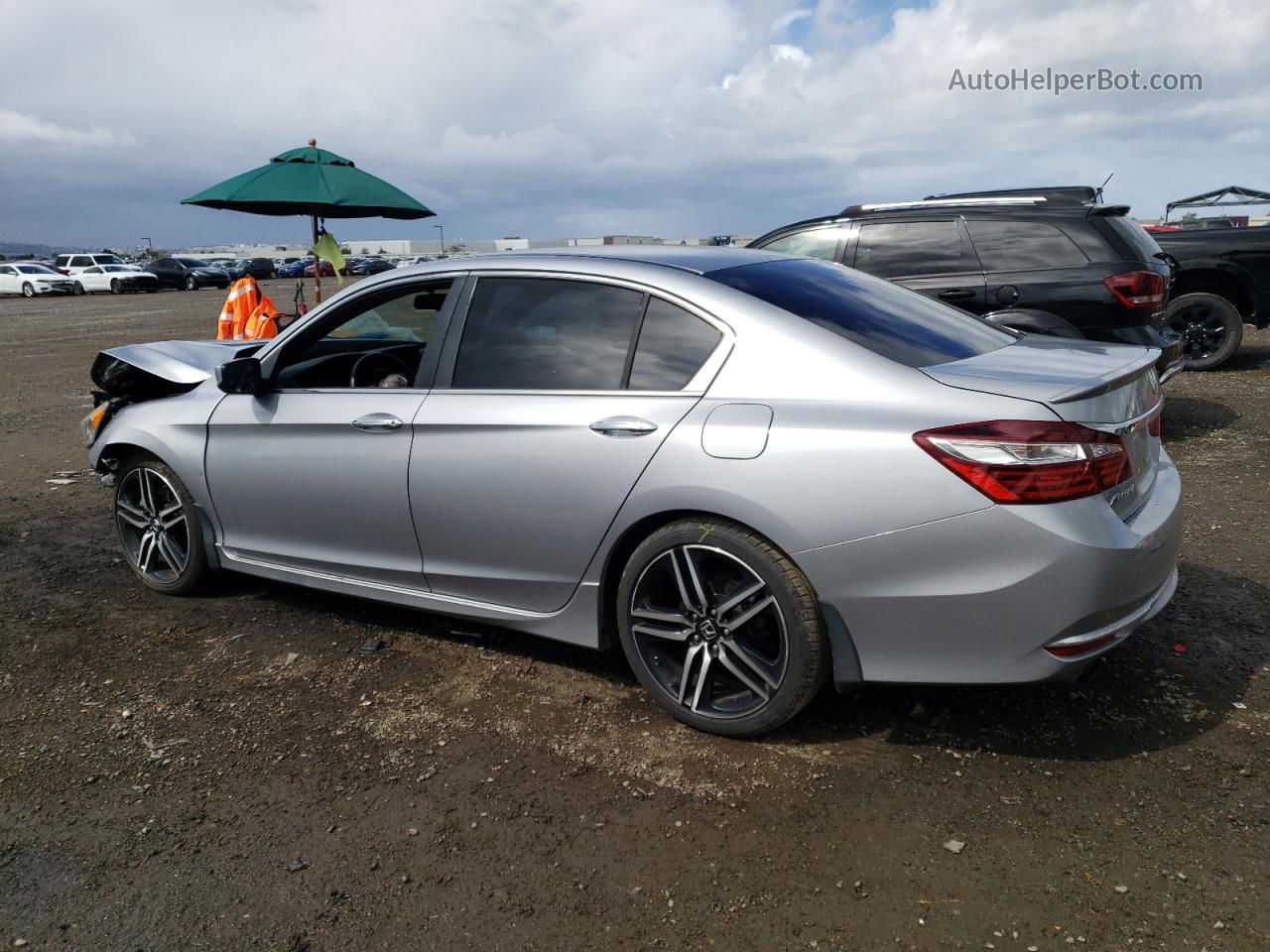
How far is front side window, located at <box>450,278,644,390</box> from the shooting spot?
3418 mm

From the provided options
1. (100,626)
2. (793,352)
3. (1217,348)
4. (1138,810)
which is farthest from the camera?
A: (1217,348)

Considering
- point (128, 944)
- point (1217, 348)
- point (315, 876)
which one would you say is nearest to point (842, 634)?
point (315, 876)

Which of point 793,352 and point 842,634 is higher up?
point 793,352

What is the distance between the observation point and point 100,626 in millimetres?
4438

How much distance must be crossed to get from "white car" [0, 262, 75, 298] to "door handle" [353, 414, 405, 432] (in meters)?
42.0

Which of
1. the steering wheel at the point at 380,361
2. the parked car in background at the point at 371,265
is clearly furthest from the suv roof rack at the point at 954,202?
the parked car in background at the point at 371,265

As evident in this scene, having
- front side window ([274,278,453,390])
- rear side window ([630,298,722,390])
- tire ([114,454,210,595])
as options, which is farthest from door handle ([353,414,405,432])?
tire ([114,454,210,595])

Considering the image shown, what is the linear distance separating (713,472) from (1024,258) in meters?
5.07

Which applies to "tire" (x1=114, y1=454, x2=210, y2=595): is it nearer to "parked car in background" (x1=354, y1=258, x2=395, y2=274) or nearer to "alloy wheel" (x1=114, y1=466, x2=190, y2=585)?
"alloy wheel" (x1=114, y1=466, x2=190, y2=585)

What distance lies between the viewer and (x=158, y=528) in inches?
186

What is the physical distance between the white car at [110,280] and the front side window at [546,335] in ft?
140

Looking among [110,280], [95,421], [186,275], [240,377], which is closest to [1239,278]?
[240,377]

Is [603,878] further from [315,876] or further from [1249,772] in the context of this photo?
[1249,772]

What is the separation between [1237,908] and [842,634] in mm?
1170
